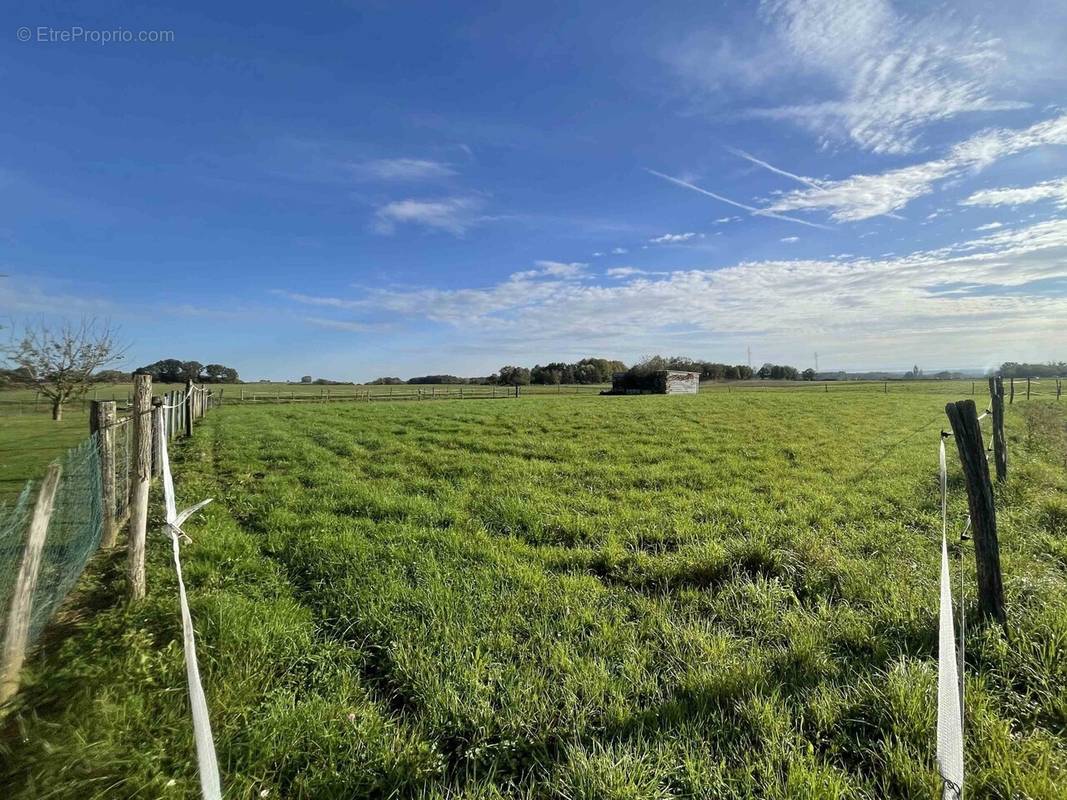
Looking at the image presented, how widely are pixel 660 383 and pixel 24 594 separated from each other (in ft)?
183

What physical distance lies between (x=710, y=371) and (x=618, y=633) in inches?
4256

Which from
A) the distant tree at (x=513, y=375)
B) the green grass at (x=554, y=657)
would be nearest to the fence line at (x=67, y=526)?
the green grass at (x=554, y=657)

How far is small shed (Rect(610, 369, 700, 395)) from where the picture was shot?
2183 inches

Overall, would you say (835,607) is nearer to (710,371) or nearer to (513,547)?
(513,547)

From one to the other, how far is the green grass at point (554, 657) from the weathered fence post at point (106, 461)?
0.74 m

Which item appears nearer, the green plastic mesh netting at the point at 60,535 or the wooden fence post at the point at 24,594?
the wooden fence post at the point at 24,594

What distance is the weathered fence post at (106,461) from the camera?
18.2 feet

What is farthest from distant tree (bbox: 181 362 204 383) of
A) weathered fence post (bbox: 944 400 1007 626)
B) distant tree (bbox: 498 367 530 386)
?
distant tree (bbox: 498 367 530 386)

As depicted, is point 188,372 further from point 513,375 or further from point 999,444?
point 513,375

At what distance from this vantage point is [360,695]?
10.1ft

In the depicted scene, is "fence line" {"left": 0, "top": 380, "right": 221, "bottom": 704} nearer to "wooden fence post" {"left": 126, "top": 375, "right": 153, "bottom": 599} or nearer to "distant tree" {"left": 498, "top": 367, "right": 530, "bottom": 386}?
"wooden fence post" {"left": 126, "top": 375, "right": 153, "bottom": 599}

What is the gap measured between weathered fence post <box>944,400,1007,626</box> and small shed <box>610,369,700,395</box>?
169 feet

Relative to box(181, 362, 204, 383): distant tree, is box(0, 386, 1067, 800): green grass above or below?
below

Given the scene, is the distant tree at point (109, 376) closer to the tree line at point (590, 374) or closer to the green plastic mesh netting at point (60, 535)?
the green plastic mesh netting at point (60, 535)
